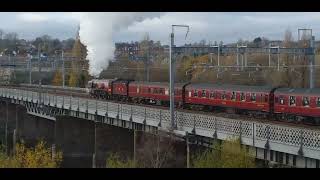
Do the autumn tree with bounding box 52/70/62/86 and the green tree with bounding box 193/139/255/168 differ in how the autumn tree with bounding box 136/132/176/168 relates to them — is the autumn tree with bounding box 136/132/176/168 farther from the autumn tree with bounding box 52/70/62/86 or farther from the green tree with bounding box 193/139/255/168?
the autumn tree with bounding box 52/70/62/86

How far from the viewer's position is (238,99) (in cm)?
2728

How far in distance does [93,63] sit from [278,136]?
29.3 meters

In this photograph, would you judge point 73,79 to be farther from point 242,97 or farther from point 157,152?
point 157,152

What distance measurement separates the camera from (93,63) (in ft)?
145

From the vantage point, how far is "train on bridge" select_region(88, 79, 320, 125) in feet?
76.3

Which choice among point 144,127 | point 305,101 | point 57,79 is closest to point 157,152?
point 144,127

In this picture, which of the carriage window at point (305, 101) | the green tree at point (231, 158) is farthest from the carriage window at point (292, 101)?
the green tree at point (231, 158)

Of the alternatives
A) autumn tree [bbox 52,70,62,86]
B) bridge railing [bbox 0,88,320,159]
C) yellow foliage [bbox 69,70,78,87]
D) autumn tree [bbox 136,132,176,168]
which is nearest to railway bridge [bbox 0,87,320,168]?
bridge railing [bbox 0,88,320,159]

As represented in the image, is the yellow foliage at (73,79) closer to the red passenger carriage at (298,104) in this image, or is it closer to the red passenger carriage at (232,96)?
the red passenger carriage at (232,96)

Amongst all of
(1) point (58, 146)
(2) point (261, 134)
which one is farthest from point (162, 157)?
(1) point (58, 146)

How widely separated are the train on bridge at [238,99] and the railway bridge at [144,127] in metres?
2.23

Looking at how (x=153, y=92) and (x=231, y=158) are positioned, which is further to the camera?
(x=153, y=92)

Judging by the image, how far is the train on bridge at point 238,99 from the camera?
76.3 ft

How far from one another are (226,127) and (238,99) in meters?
8.14
